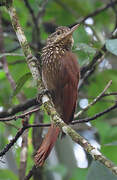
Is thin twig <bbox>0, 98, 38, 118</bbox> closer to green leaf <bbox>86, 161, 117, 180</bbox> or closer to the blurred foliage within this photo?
the blurred foliage

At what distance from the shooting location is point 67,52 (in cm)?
312

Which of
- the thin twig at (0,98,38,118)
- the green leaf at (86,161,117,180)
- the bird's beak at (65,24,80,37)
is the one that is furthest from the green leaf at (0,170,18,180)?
the green leaf at (86,161,117,180)

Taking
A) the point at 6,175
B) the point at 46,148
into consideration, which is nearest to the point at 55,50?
the point at 46,148

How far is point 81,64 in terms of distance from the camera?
2955mm

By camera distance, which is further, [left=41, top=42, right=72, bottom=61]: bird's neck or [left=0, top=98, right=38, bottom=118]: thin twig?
[left=41, top=42, right=72, bottom=61]: bird's neck

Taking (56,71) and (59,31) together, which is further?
(59,31)

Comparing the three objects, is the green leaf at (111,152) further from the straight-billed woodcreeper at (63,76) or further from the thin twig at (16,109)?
the thin twig at (16,109)

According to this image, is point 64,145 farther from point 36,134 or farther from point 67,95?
point 67,95

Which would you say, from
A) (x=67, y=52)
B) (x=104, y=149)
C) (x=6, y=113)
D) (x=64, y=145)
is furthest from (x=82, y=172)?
(x=64, y=145)

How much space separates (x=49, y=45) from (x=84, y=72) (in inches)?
14.8

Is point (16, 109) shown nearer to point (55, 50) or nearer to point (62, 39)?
point (55, 50)

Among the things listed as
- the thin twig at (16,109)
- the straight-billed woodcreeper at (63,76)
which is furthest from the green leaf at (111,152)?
the thin twig at (16,109)

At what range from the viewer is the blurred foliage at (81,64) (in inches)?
103

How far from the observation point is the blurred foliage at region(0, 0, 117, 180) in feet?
8.59
